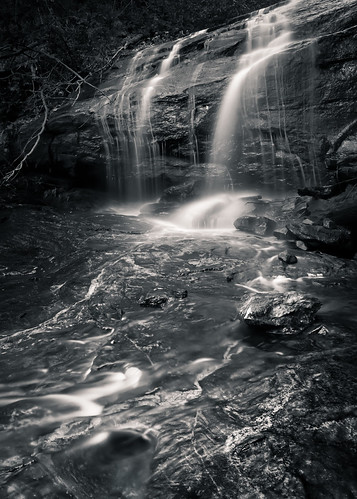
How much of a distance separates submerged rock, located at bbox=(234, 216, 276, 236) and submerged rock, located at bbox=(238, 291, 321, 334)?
3.45 metres

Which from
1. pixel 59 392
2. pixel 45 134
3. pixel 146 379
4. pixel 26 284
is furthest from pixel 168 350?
pixel 45 134

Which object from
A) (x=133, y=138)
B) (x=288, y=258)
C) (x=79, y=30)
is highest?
(x=79, y=30)

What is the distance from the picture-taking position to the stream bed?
6.82 ft

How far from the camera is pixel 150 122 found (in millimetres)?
9812

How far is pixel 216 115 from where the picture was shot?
360 inches

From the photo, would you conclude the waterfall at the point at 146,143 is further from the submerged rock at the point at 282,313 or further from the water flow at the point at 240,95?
the submerged rock at the point at 282,313

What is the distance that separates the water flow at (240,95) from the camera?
349 inches

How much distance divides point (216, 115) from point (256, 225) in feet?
12.2

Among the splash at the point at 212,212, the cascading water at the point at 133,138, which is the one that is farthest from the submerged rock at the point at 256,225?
the cascading water at the point at 133,138

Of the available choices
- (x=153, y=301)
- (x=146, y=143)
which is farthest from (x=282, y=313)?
(x=146, y=143)

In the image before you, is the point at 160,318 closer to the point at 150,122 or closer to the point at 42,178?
the point at 150,122

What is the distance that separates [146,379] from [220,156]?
24.6 ft

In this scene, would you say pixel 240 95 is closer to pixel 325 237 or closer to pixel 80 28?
pixel 325 237

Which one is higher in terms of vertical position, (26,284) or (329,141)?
(329,141)
